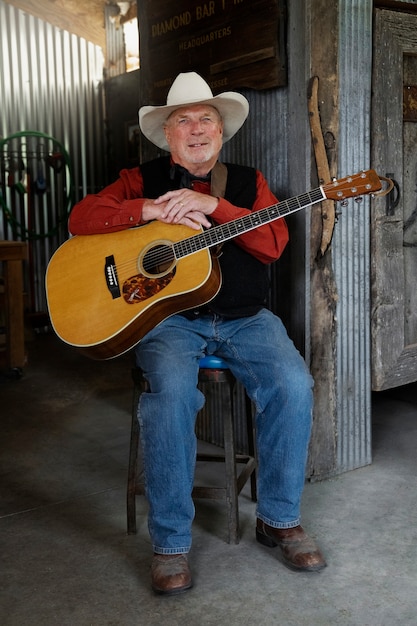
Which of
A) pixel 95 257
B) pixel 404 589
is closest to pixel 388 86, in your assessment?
pixel 95 257

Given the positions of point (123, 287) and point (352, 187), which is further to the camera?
point (123, 287)

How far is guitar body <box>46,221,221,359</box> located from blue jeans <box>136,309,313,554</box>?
0.12 m

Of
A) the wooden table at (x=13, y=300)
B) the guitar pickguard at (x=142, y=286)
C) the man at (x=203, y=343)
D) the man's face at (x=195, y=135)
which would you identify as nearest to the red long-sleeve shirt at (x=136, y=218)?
the man at (x=203, y=343)

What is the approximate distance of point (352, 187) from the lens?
7.64 ft

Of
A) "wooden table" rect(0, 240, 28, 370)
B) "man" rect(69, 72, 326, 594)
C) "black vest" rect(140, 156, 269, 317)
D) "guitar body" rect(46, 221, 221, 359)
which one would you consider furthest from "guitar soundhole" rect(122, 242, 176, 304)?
"wooden table" rect(0, 240, 28, 370)

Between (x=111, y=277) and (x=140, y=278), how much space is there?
105 mm

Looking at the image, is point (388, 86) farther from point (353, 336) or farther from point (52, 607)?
point (52, 607)

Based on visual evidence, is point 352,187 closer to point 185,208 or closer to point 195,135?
point 185,208

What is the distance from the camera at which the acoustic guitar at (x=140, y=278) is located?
2389 millimetres

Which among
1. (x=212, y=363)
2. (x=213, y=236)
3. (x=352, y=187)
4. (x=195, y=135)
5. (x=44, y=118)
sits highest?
(x=44, y=118)

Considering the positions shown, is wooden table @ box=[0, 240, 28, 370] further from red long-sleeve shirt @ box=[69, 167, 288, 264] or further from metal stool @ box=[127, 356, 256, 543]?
metal stool @ box=[127, 356, 256, 543]

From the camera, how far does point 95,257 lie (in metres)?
2.54

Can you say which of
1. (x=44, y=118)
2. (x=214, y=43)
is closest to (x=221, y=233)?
(x=214, y=43)

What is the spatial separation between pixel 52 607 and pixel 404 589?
1.04m
